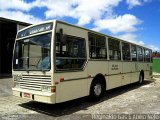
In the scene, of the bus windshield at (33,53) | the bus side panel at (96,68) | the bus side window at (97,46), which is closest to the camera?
the bus windshield at (33,53)

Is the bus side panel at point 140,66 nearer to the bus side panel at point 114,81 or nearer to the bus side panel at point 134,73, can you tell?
the bus side panel at point 134,73

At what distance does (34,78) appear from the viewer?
773cm

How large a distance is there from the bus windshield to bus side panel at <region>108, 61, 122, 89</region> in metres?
4.00

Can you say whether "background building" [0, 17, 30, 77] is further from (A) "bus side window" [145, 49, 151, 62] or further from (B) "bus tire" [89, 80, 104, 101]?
(B) "bus tire" [89, 80, 104, 101]

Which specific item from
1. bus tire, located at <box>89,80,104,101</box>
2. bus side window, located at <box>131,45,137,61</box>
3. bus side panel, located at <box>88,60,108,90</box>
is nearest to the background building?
bus side window, located at <box>131,45,137,61</box>

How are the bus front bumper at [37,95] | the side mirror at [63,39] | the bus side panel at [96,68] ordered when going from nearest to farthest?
1. the bus front bumper at [37,95]
2. the side mirror at [63,39]
3. the bus side panel at [96,68]

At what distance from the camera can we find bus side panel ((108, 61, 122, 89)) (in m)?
10.7

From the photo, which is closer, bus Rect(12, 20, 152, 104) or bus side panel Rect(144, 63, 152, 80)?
bus Rect(12, 20, 152, 104)

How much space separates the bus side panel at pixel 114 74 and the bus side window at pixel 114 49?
275 mm

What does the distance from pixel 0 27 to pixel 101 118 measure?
17.0 m

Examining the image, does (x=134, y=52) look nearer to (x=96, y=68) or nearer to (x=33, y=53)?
(x=96, y=68)

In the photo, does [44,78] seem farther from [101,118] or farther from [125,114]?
[125,114]

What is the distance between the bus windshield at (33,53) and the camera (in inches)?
294

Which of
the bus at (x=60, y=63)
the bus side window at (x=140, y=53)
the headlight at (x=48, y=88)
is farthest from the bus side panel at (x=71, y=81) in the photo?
the bus side window at (x=140, y=53)
